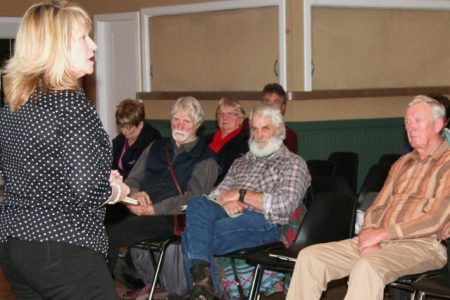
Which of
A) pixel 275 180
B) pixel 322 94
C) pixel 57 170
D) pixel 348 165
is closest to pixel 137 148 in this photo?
pixel 275 180

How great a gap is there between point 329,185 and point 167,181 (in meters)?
1.09

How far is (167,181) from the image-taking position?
19.6ft

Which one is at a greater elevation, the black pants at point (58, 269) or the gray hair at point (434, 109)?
the gray hair at point (434, 109)

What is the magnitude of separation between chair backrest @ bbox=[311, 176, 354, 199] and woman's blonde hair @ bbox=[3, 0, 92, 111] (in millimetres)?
3288

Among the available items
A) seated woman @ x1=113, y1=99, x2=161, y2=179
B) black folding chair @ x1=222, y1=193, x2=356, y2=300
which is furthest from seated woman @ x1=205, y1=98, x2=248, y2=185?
black folding chair @ x1=222, y1=193, x2=356, y2=300

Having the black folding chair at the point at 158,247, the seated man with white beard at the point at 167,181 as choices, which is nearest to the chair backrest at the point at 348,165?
the seated man with white beard at the point at 167,181

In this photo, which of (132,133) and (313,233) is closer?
(313,233)

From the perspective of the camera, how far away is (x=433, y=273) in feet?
14.8

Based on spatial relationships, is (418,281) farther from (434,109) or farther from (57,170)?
(57,170)

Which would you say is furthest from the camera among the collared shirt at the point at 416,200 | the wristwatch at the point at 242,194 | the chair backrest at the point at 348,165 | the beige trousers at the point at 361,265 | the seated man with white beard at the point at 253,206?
the chair backrest at the point at 348,165

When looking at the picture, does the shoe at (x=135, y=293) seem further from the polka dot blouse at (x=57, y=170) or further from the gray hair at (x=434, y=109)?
the polka dot blouse at (x=57, y=170)

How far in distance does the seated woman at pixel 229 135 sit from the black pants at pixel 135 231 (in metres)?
0.86

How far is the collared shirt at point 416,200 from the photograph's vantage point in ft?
14.9

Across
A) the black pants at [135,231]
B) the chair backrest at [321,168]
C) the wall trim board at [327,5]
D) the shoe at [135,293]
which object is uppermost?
the wall trim board at [327,5]
